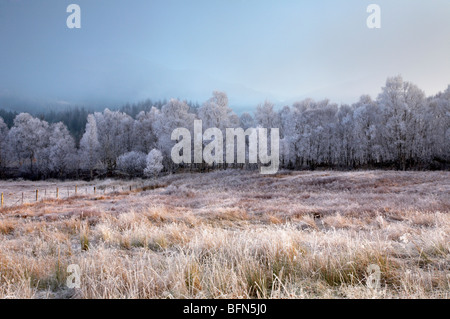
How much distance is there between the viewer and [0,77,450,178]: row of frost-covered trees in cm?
3400

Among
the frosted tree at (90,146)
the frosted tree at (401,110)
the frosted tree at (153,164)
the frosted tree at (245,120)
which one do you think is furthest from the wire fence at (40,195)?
the frosted tree at (401,110)

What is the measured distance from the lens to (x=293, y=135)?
1625 inches

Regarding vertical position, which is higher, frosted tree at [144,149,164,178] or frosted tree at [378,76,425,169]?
frosted tree at [378,76,425,169]

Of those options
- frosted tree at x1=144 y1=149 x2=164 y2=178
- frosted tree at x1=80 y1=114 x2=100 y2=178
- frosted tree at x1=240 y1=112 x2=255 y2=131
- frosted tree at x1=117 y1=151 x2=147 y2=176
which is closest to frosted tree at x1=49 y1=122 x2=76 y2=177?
frosted tree at x1=80 y1=114 x2=100 y2=178

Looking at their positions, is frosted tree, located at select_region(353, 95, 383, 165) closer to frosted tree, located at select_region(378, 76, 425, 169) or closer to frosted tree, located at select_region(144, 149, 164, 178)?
frosted tree, located at select_region(378, 76, 425, 169)

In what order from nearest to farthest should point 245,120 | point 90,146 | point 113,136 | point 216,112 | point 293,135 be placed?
point 216,112 → point 293,135 → point 90,146 → point 245,120 → point 113,136

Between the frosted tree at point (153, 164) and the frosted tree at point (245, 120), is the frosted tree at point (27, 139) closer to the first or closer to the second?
the frosted tree at point (153, 164)

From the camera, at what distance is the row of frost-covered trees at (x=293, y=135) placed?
34000 millimetres

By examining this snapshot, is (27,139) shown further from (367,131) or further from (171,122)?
(367,131)

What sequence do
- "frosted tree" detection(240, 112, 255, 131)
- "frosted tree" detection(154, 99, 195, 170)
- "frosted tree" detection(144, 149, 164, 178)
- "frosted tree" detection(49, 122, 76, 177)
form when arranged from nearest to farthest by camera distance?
"frosted tree" detection(144, 149, 164, 178)
"frosted tree" detection(154, 99, 195, 170)
"frosted tree" detection(49, 122, 76, 177)
"frosted tree" detection(240, 112, 255, 131)

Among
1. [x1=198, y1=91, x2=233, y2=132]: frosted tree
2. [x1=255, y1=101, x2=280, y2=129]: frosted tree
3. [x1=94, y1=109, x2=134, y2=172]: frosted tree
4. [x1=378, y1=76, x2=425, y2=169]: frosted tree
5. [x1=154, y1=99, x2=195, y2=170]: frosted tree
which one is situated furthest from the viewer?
[x1=94, y1=109, x2=134, y2=172]: frosted tree

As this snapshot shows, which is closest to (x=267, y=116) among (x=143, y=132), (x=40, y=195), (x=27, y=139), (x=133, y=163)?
(x=133, y=163)
